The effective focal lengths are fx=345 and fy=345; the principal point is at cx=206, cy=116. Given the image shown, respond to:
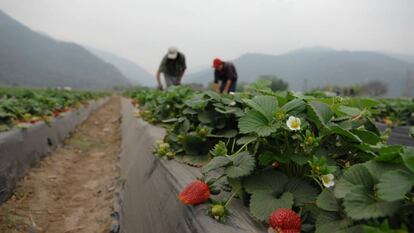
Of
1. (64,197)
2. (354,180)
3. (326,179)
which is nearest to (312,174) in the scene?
(326,179)

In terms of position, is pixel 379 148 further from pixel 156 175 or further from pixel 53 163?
pixel 53 163

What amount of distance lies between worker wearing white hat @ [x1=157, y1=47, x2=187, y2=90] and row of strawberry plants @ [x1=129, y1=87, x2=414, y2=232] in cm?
612

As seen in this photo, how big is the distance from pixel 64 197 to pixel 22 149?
0.82m

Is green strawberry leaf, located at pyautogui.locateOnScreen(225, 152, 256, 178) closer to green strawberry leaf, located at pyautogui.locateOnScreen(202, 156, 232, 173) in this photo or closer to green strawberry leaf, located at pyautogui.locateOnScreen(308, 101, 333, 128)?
green strawberry leaf, located at pyautogui.locateOnScreen(202, 156, 232, 173)

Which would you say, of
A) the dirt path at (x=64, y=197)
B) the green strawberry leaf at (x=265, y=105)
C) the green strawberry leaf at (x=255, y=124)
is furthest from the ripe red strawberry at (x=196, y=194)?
the dirt path at (x=64, y=197)

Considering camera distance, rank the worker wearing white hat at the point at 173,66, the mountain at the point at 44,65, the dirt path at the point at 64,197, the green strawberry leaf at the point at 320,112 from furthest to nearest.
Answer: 1. the mountain at the point at 44,65
2. the worker wearing white hat at the point at 173,66
3. the dirt path at the point at 64,197
4. the green strawberry leaf at the point at 320,112

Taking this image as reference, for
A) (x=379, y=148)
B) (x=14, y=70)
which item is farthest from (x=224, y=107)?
(x=14, y=70)

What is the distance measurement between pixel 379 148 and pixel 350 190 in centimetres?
21

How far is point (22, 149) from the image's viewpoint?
3.66 meters

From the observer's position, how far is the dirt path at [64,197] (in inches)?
102

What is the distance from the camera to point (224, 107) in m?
2.33

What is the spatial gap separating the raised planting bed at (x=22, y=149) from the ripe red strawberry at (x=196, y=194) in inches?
81.0

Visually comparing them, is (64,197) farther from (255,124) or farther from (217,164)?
(255,124)

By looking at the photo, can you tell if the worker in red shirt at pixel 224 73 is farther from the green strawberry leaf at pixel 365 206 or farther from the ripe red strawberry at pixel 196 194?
the green strawberry leaf at pixel 365 206
